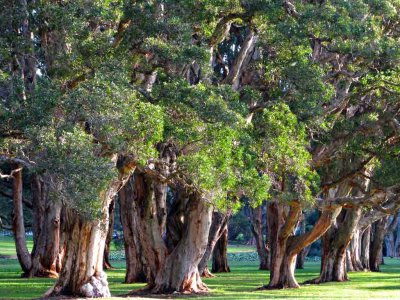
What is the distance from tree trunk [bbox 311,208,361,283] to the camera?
35125 mm

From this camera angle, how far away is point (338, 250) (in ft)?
116

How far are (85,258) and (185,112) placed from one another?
5.04 metres

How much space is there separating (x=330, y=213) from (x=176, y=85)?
1097 cm

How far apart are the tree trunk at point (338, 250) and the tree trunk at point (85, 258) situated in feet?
45.3

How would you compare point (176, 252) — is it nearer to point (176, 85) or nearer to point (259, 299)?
point (259, 299)

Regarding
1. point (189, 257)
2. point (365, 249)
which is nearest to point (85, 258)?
point (189, 257)

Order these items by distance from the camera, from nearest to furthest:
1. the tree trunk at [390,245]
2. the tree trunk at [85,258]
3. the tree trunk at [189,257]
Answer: the tree trunk at [85,258], the tree trunk at [189,257], the tree trunk at [390,245]

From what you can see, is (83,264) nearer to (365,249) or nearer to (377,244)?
(365,249)

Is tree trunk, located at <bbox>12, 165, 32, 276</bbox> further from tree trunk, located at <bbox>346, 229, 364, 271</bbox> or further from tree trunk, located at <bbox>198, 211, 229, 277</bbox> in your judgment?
tree trunk, located at <bbox>346, 229, 364, 271</bbox>

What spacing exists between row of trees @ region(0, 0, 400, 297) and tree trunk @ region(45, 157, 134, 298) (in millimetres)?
37

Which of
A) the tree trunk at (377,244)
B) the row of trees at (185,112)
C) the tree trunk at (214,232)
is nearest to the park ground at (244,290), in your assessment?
the tree trunk at (214,232)

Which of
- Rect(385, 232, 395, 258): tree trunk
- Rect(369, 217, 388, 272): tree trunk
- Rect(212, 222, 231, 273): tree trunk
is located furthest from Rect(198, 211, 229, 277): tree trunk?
Rect(385, 232, 395, 258): tree trunk

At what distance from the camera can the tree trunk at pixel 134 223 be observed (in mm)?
29359

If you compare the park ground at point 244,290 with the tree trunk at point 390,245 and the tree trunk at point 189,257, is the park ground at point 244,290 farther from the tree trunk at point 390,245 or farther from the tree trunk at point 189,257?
the tree trunk at point 390,245
